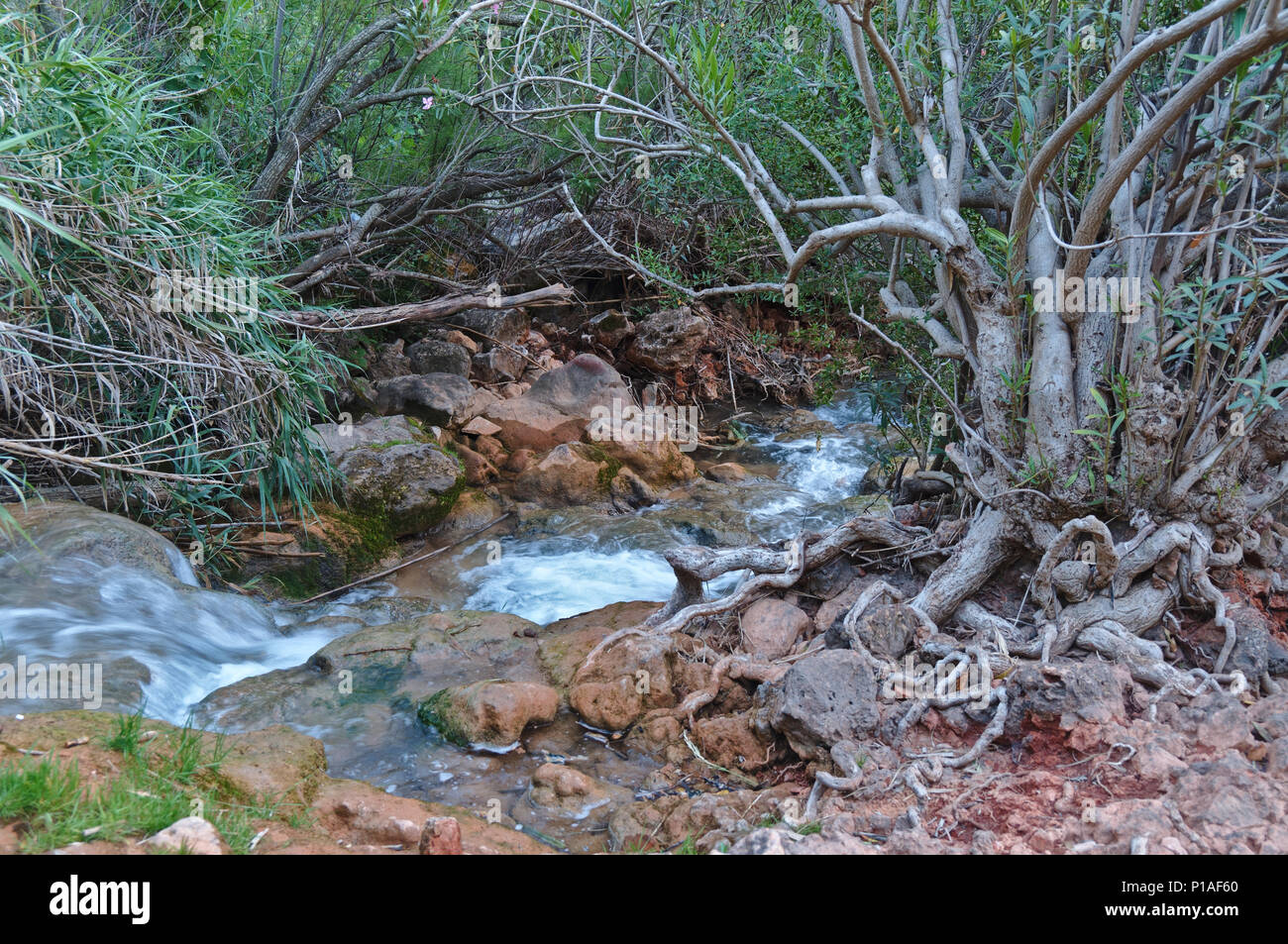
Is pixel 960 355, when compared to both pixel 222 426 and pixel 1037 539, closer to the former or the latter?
pixel 1037 539

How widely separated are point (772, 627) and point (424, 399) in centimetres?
473

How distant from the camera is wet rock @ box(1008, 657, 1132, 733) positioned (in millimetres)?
3334

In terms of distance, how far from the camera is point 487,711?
164 inches

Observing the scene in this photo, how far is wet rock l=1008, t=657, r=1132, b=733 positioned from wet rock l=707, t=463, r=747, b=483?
5.36 metres

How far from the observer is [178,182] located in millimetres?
5609

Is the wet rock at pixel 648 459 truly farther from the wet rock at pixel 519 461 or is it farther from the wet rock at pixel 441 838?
the wet rock at pixel 441 838

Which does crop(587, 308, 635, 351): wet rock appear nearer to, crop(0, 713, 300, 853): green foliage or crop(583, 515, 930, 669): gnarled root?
crop(583, 515, 930, 669): gnarled root

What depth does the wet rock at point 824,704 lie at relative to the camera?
3697 mm

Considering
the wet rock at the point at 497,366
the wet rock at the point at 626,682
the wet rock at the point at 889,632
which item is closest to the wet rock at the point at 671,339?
the wet rock at the point at 497,366

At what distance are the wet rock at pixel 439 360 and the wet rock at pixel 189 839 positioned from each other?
6.91 meters

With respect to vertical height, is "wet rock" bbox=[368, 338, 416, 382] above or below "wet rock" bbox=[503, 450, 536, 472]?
above

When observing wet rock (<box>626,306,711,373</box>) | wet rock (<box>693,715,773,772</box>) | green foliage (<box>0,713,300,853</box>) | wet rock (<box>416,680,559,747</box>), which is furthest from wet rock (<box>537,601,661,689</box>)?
wet rock (<box>626,306,711,373</box>)
